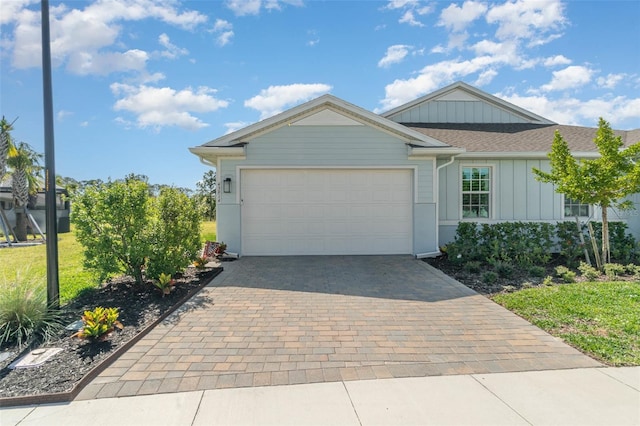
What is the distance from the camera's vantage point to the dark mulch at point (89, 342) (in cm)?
296

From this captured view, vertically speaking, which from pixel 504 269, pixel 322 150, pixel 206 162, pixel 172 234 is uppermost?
pixel 322 150

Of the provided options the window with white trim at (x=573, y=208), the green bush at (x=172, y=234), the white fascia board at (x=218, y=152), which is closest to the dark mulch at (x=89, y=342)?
the green bush at (x=172, y=234)

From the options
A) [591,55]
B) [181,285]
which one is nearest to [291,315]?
[181,285]

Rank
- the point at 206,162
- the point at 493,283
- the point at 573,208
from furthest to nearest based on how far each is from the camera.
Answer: the point at 573,208, the point at 206,162, the point at 493,283

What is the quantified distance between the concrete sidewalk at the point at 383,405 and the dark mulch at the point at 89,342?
0.33 metres

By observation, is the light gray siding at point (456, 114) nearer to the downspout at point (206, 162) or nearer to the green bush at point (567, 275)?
the downspout at point (206, 162)

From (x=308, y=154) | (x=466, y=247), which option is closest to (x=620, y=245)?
(x=466, y=247)

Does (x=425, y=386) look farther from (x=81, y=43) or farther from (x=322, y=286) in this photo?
(x=81, y=43)

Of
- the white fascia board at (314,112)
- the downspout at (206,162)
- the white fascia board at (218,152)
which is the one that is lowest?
the downspout at (206,162)

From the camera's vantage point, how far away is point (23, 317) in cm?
394

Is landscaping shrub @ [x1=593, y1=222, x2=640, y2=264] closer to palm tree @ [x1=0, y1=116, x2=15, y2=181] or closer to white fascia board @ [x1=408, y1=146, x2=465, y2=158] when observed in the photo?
white fascia board @ [x1=408, y1=146, x2=465, y2=158]

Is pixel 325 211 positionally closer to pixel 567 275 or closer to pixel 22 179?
pixel 567 275

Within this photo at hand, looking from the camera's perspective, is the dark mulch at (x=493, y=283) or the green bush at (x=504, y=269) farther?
the green bush at (x=504, y=269)

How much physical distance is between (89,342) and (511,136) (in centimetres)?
1243
